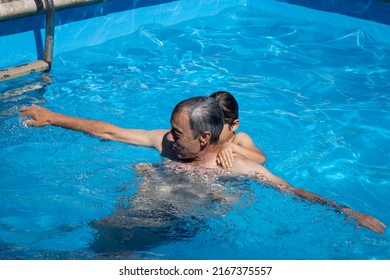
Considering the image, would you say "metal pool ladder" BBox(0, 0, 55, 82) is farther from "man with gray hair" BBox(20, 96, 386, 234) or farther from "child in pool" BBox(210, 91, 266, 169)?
"child in pool" BBox(210, 91, 266, 169)

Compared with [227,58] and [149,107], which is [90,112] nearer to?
[149,107]

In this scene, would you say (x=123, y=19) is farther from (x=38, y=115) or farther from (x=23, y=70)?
(x=38, y=115)

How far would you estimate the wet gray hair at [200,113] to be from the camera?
454 cm

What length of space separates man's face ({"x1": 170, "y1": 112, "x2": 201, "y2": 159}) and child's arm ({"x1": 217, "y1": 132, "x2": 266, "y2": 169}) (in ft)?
0.67

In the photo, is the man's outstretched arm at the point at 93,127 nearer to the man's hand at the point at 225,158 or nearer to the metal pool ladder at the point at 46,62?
the man's hand at the point at 225,158

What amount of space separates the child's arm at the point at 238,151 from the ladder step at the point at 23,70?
2787mm

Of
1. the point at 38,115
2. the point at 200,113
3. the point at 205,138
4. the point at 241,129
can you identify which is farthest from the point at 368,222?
the point at 38,115

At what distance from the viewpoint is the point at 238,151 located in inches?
201

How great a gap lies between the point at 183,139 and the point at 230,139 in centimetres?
106

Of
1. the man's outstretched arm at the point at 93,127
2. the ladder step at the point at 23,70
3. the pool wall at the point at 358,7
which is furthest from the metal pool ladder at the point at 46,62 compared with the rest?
the pool wall at the point at 358,7

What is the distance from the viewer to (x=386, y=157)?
20.8ft

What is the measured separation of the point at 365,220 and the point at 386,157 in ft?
6.90
